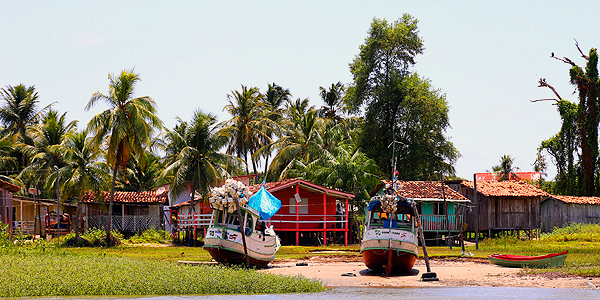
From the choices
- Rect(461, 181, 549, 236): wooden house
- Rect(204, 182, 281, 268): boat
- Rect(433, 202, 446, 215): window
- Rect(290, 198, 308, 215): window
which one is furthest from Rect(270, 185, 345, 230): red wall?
Rect(204, 182, 281, 268): boat

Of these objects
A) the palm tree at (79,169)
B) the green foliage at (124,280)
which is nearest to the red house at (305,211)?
the palm tree at (79,169)

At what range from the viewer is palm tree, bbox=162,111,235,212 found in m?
46.3

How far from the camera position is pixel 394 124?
59438mm

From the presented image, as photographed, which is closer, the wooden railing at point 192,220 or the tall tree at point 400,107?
the wooden railing at point 192,220

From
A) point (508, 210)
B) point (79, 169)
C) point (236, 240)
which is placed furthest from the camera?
point (508, 210)

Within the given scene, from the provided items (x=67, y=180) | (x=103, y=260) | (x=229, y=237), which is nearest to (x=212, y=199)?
(x=229, y=237)

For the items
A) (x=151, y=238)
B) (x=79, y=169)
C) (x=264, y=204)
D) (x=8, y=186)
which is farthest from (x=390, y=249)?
(x=79, y=169)

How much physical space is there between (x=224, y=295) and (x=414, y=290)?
20.5 feet

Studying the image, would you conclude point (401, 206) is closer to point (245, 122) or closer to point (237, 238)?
point (237, 238)

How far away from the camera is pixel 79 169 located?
146 feet

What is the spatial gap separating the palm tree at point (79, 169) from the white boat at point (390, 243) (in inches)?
906

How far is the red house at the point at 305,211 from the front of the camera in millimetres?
43656

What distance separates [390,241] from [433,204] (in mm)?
23198

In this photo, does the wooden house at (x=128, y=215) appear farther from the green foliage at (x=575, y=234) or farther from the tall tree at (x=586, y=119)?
the tall tree at (x=586, y=119)
